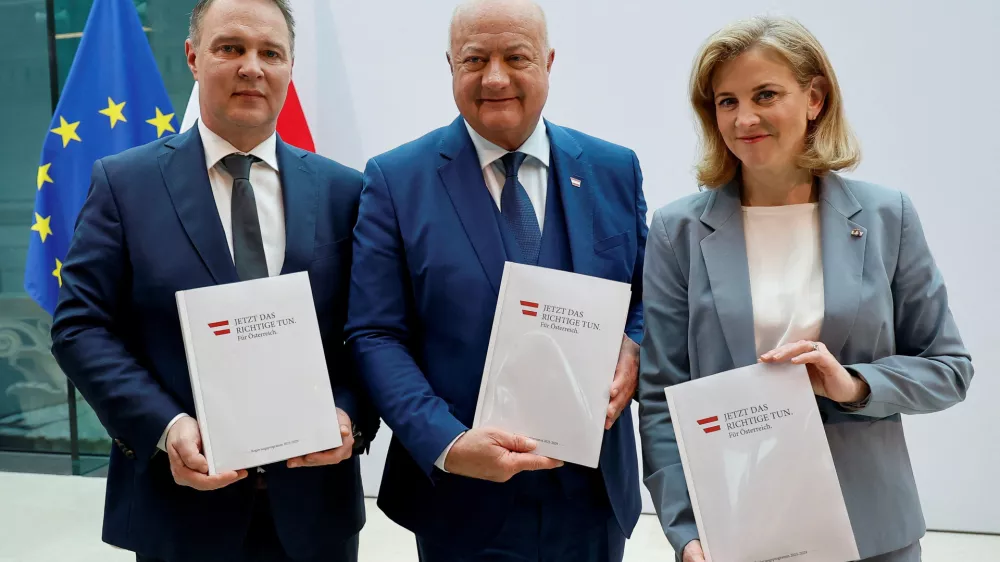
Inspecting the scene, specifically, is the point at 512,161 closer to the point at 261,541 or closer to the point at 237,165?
the point at 237,165

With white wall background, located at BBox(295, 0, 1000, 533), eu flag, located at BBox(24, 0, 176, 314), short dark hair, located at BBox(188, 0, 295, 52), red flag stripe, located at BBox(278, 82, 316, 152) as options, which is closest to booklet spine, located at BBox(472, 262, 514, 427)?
short dark hair, located at BBox(188, 0, 295, 52)

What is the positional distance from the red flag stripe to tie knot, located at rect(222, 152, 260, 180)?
2290 mm

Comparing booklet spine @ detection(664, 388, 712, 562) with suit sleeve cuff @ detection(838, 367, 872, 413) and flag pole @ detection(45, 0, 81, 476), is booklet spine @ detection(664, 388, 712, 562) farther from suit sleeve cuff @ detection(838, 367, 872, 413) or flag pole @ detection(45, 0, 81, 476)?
flag pole @ detection(45, 0, 81, 476)

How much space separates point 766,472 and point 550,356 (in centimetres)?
47

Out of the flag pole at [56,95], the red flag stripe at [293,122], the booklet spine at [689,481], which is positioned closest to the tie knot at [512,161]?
the booklet spine at [689,481]

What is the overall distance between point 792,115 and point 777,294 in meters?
0.35

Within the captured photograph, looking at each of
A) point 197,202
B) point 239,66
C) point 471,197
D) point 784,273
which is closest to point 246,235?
point 197,202

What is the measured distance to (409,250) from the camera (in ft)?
6.45

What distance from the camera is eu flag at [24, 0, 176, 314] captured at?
4219mm

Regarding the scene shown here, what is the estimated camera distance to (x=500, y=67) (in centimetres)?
193

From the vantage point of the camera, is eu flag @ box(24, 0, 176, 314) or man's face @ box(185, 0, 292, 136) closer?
man's face @ box(185, 0, 292, 136)

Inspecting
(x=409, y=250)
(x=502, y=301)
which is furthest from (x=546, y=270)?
(x=409, y=250)

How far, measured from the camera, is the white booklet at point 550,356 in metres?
1.76

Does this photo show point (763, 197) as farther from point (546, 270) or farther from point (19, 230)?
point (19, 230)
